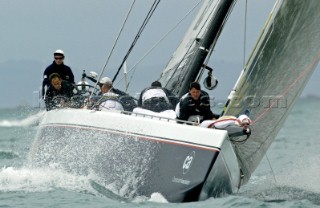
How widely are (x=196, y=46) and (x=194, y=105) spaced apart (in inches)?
103

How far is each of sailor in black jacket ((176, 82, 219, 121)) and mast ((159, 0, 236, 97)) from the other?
6.31 feet

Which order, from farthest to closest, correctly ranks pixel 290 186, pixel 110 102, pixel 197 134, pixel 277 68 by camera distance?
pixel 290 186 → pixel 110 102 → pixel 277 68 → pixel 197 134

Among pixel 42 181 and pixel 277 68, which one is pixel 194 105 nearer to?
pixel 277 68

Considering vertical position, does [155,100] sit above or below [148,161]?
above

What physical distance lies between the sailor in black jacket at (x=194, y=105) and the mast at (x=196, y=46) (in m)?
1.92

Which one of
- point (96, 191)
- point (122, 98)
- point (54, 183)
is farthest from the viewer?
point (122, 98)

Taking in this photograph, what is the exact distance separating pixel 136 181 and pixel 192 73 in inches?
118

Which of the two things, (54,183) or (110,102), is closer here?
(54,183)

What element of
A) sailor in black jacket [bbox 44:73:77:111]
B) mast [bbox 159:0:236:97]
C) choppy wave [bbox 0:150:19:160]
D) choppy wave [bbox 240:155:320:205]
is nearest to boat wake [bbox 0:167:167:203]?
sailor in black jacket [bbox 44:73:77:111]

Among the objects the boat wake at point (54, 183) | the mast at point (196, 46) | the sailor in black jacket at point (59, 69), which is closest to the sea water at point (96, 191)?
→ the boat wake at point (54, 183)

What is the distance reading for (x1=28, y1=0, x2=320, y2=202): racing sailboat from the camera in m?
10.6

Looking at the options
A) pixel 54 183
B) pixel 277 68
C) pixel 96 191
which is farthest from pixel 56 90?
pixel 277 68

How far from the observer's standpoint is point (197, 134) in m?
10.5

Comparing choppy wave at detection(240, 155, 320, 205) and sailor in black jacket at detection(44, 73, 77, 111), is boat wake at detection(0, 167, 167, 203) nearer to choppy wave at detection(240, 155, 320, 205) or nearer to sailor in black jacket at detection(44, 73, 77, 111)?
sailor in black jacket at detection(44, 73, 77, 111)
